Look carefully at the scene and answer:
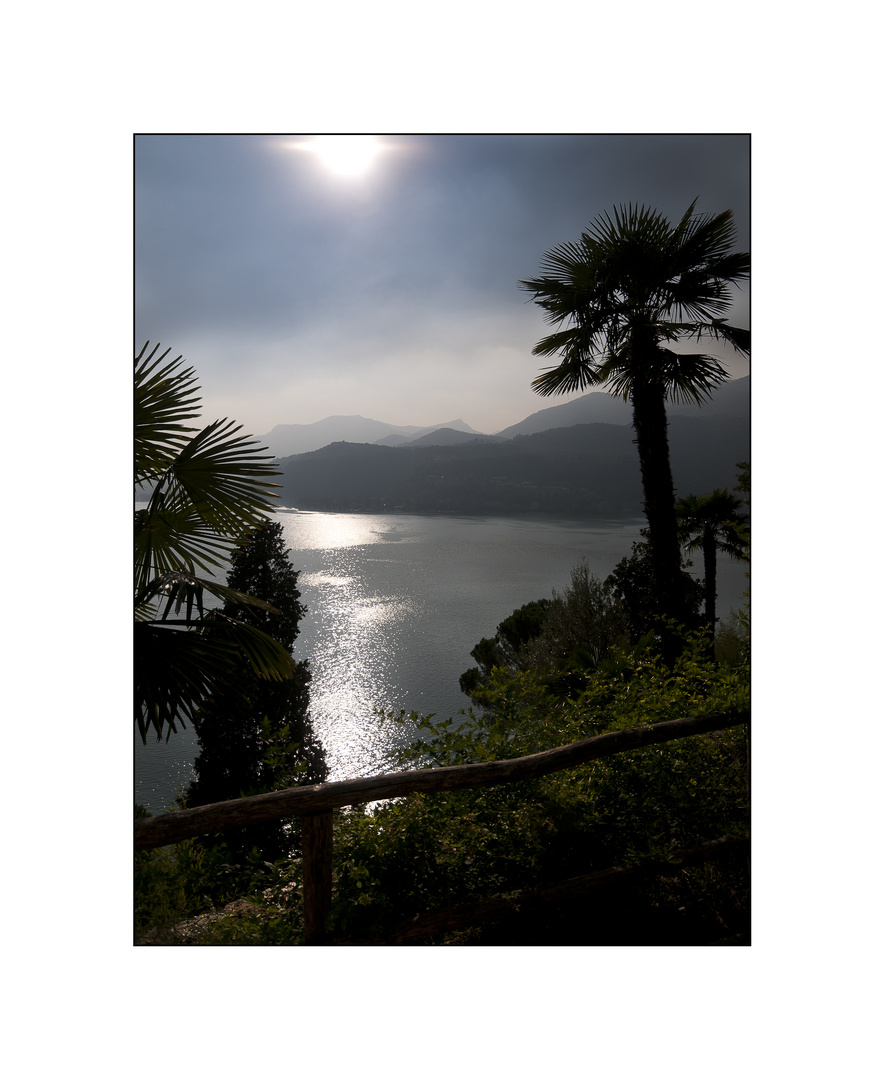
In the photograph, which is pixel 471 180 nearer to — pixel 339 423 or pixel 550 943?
pixel 339 423

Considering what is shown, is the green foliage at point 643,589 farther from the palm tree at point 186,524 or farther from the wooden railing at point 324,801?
the palm tree at point 186,524

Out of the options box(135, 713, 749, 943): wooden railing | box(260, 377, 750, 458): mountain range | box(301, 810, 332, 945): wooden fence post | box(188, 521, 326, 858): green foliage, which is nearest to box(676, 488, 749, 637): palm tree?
box(260, 377, 750, 458): mountain range

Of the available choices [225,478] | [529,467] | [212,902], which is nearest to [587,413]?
[529,467]

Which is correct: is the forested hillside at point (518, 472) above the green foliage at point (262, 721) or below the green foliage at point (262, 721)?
above

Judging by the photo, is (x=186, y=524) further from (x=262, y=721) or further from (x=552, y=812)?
(x=552, y=812)

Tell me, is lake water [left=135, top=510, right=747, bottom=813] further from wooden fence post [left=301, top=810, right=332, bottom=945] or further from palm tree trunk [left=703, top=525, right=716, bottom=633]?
wooden fence post [left=301, top=810, right=332, bottom=945]

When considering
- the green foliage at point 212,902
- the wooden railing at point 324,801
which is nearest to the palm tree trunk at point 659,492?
the wooden railing at point 324,801
